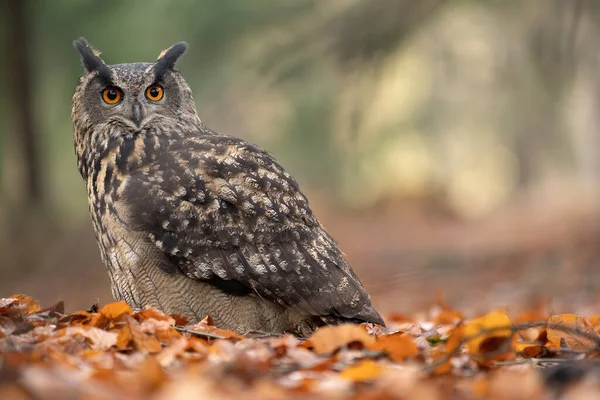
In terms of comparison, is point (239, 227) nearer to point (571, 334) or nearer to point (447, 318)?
point (571, 334)

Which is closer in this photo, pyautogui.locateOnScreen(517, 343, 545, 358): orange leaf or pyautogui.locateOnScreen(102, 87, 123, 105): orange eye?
pyautogui.locateOnScreen(517, 343, 545, 358): orange leaf

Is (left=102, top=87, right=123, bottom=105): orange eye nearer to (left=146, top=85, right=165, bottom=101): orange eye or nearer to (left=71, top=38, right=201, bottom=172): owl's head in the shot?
(left=71, top=38, right=201, bottom=172): owl's head

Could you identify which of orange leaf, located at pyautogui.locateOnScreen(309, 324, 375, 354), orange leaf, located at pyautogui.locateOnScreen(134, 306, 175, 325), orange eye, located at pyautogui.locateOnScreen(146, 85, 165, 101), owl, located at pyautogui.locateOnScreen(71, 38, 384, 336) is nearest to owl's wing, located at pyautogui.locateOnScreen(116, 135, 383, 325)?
owl, located at pyautogui.locateOnScreen(71, 38, 384, 336)

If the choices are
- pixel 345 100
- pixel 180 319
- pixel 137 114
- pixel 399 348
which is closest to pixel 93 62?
pixel 137 114

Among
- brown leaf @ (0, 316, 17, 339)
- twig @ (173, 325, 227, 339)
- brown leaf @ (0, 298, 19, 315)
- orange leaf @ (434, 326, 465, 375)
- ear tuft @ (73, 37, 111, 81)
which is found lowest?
orange leaf @ (434, 326, 465, 375)

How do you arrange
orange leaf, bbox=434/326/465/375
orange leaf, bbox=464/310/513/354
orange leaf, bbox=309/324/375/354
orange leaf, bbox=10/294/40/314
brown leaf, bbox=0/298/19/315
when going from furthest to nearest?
orange leaf, bbox=10/294/40/314
brown leaf, bbox=0/298/19/315
orange leaf, bbox=309/324/375/354
orange leaf, bbox=464/310/513/354
orange leaf, bbox=434/326/465/375

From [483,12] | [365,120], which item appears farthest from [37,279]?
[483,12]

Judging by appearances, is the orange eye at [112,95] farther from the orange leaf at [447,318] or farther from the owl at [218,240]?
the orange leaf at [447,318]
